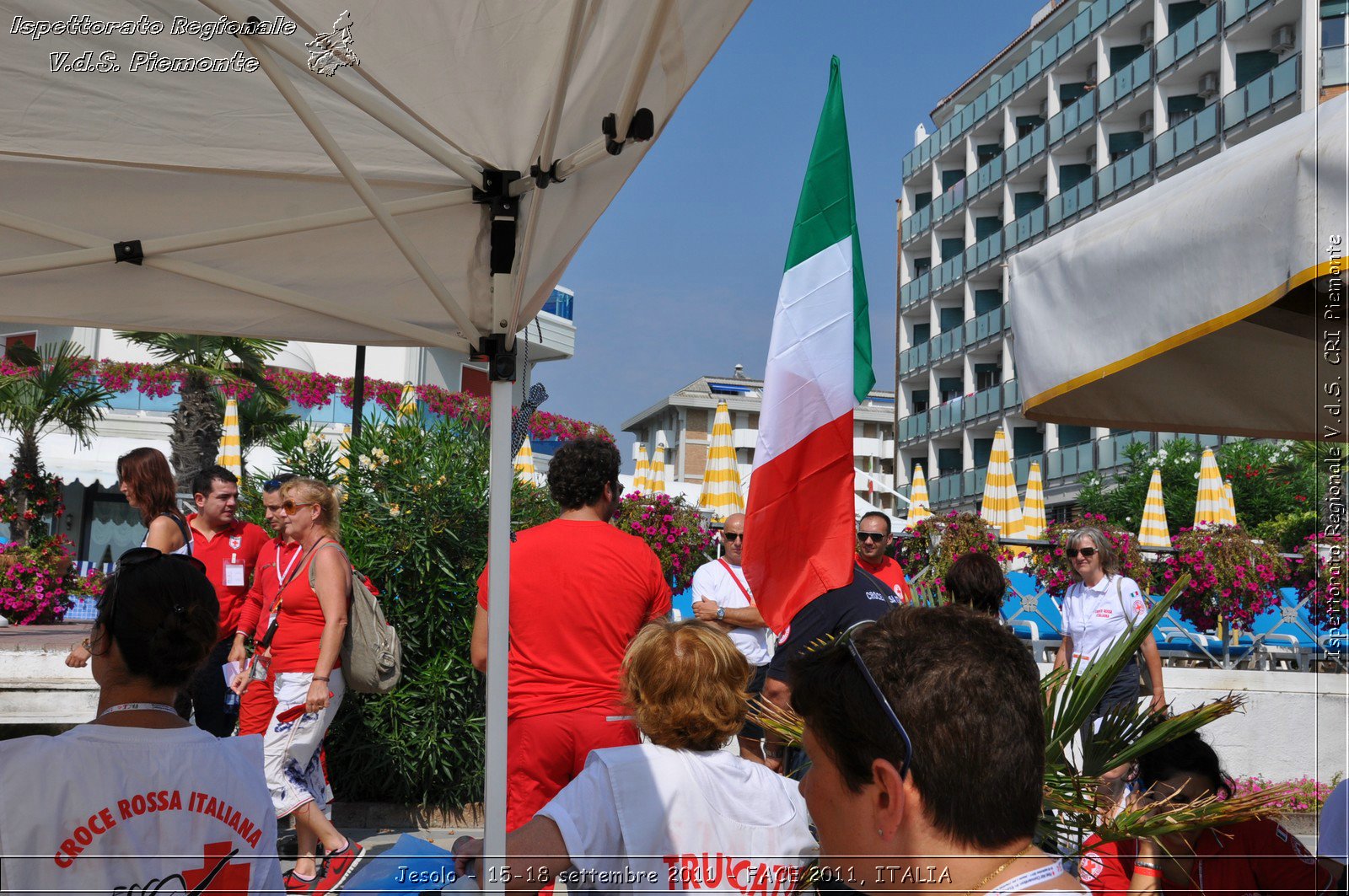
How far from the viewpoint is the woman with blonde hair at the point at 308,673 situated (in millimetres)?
4801

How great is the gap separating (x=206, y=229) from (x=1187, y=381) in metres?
2.91

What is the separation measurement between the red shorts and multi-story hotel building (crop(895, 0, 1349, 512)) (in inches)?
1123

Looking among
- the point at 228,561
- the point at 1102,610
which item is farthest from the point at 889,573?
the point at 228,561

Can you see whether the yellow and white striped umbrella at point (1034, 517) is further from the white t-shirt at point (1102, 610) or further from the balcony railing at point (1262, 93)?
the balcony railing at point (1262, 93)

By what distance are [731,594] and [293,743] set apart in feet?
8.68

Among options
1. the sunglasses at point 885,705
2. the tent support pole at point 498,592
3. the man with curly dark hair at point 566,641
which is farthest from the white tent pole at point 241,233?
the sunglasses at point 885,705

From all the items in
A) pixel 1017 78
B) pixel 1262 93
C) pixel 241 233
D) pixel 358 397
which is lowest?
pixel 241 233

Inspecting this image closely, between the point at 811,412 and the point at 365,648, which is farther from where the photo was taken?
the point at 365,648

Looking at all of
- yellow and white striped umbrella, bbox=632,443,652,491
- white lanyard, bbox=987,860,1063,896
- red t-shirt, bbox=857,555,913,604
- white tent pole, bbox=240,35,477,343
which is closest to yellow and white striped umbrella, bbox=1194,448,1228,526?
yellow and white striped umbrella, bbox=632,443,652,491

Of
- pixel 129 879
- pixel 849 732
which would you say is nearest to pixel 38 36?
pixel 129 879

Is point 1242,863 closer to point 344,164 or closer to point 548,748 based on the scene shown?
point 548,748

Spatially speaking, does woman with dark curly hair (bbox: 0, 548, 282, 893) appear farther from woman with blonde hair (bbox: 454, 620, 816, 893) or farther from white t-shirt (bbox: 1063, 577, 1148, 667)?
white t-shirt (bbox: 1063, 577, 1148, 667)

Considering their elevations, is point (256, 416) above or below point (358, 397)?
above

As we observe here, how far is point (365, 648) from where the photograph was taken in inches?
A: 197
